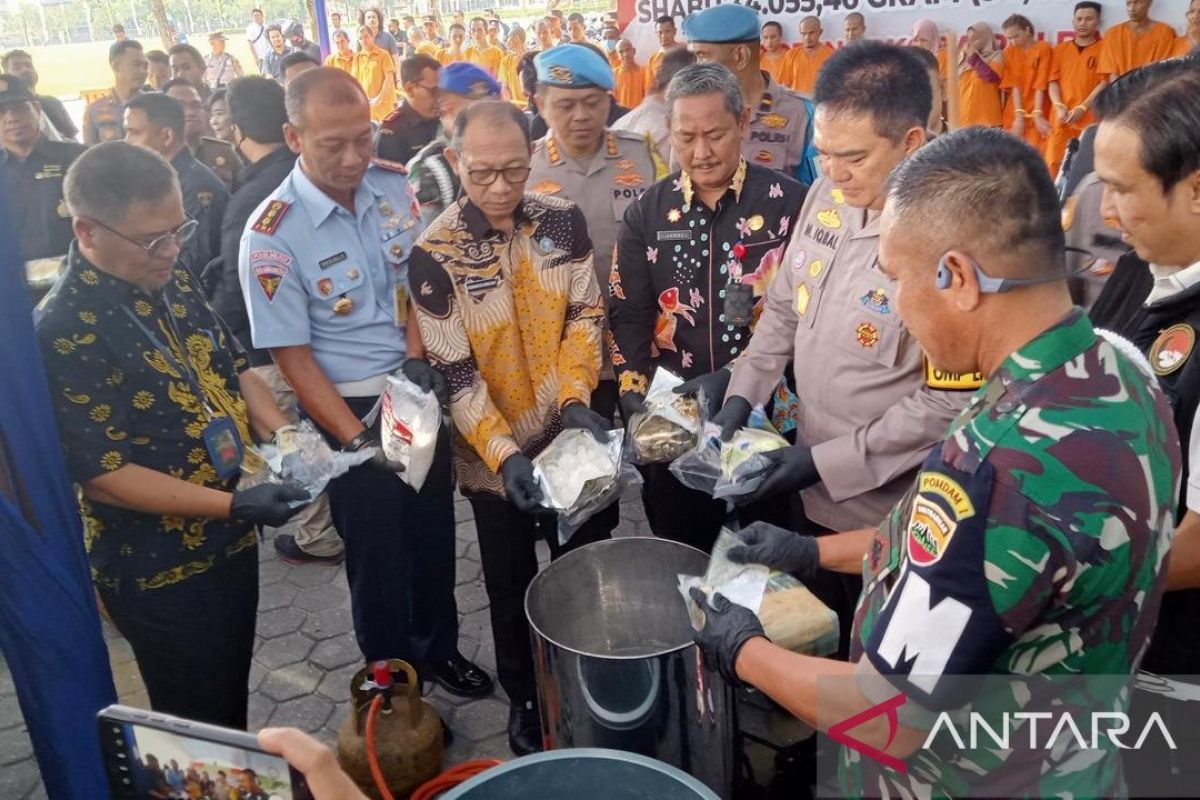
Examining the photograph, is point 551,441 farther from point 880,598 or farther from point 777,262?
point 880,598

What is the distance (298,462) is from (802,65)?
29.7 ft

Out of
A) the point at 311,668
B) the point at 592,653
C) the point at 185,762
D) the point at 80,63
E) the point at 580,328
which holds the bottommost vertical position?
the point at 311,668

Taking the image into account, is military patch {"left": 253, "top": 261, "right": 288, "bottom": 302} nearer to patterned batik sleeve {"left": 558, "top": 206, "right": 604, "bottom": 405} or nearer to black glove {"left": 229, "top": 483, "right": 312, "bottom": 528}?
black glove {"left": 229, "top": 483, "right": 312, "bottom": 528}

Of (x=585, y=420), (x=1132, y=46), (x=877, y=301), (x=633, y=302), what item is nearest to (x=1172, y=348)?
(x=877, y=301)

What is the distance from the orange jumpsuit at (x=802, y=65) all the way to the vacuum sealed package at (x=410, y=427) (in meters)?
8.37

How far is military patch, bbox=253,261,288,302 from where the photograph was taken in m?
2.92

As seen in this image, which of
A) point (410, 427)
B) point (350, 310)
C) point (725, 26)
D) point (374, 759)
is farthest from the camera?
point (725, 26)

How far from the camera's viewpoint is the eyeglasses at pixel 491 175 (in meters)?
2.85

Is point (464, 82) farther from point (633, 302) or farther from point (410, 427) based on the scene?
point (410, 427)

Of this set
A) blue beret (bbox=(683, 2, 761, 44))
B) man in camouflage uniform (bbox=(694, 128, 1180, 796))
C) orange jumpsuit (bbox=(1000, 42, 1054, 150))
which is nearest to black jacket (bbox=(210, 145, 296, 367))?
blue beret (bbox=(683, 2, 761, 44))

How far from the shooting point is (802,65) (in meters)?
10.2

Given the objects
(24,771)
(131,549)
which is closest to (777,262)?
(131,549)

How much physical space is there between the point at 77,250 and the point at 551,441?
149 cm

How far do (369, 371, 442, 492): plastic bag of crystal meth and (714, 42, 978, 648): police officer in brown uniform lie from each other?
36.4 inches
